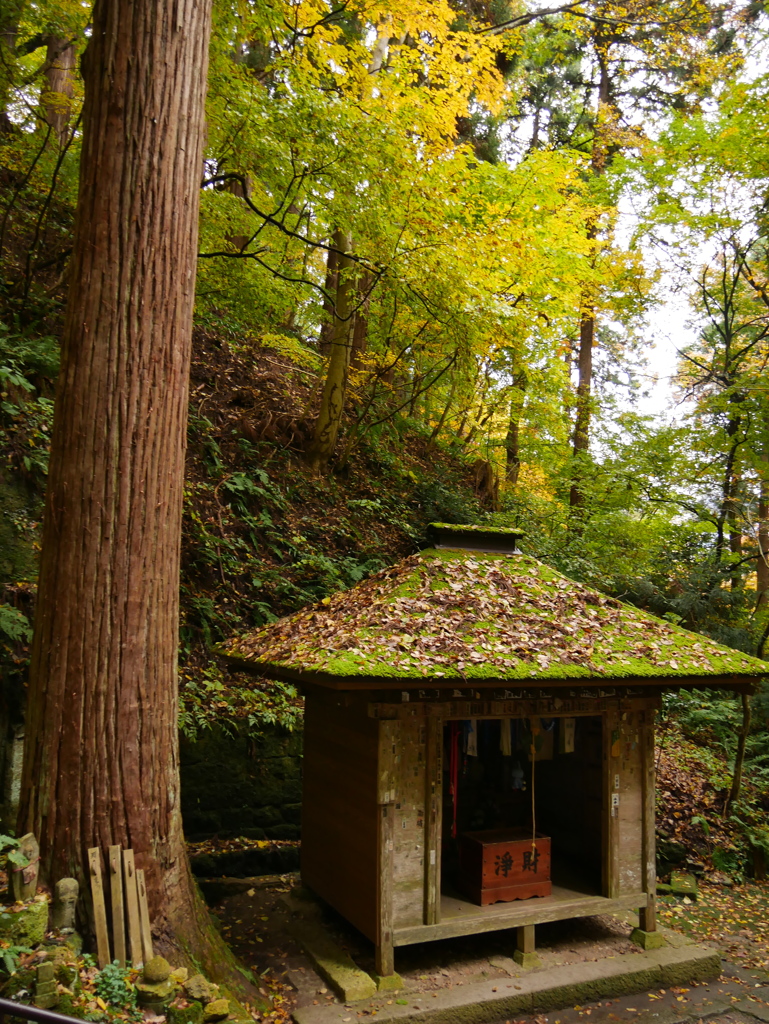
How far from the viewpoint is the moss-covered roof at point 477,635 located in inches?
216

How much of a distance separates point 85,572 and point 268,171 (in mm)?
6138

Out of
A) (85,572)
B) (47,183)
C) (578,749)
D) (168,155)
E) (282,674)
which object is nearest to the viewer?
(85,572)

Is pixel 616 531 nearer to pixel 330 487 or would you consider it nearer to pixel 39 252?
pixel 330 487

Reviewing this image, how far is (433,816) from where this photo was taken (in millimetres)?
6195

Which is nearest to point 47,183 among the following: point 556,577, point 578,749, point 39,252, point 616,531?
point 39,252

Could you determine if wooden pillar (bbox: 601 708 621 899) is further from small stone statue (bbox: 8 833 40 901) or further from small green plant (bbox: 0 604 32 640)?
small green plant (bbox: 0 604 32 640)

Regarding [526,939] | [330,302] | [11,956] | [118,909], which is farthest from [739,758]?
[330,302]

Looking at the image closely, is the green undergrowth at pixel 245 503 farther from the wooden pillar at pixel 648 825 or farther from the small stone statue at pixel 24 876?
the wooden pillar at pixel 648 825

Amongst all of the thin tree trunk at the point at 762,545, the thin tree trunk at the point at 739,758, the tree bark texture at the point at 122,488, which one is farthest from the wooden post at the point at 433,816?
the thin tree trunk at the point at 762,545

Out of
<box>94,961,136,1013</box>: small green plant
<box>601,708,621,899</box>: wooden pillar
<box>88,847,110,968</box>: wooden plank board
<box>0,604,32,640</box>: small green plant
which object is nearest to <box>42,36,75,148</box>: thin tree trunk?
<box>0,604,32,640</box>: small green plant

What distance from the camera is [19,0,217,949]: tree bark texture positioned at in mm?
4367

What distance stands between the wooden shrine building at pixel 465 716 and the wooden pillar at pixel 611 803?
0.05 feet

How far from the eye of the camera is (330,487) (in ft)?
44.6

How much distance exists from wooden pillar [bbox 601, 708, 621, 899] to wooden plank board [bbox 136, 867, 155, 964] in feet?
15.5
